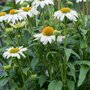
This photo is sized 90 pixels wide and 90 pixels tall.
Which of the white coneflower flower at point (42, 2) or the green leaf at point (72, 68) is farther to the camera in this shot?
the white coneflower flower at point (42, 2)

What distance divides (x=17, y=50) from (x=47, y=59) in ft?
0.52

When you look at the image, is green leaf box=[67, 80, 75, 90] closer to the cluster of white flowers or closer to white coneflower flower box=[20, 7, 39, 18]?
the cluster of white flowers

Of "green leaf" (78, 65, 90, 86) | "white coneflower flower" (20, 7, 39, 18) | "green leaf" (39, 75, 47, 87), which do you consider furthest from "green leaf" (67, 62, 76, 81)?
"white coneflower flower" (20, 7, 39, 18)

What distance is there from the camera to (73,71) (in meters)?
1.67

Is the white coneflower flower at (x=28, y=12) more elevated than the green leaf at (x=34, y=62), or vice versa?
the white coneflower flower at (x=28, y=12)

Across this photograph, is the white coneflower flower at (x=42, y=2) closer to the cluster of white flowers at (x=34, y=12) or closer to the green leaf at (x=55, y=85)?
the cluster of white flowers at (x=34, y=12)

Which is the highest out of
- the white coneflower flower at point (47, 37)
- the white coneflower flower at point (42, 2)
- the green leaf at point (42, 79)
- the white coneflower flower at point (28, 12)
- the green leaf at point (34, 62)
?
the white coneflower flower at point (42, 2)

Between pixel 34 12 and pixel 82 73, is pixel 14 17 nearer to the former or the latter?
pixel 34 12

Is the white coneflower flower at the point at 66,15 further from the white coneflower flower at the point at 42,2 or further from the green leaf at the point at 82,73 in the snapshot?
the green leaf at the point at 82,73

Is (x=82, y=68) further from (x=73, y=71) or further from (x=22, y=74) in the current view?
(x=22, y=74)

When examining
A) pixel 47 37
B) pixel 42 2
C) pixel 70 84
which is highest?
pixel 42 2

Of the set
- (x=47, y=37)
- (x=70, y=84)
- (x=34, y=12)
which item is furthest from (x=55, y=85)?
(x=34, y=12)

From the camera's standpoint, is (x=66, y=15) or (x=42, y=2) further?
(x=42, y=2)

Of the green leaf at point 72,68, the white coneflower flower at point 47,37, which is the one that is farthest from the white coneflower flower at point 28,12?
the green leaf at point 72,68
